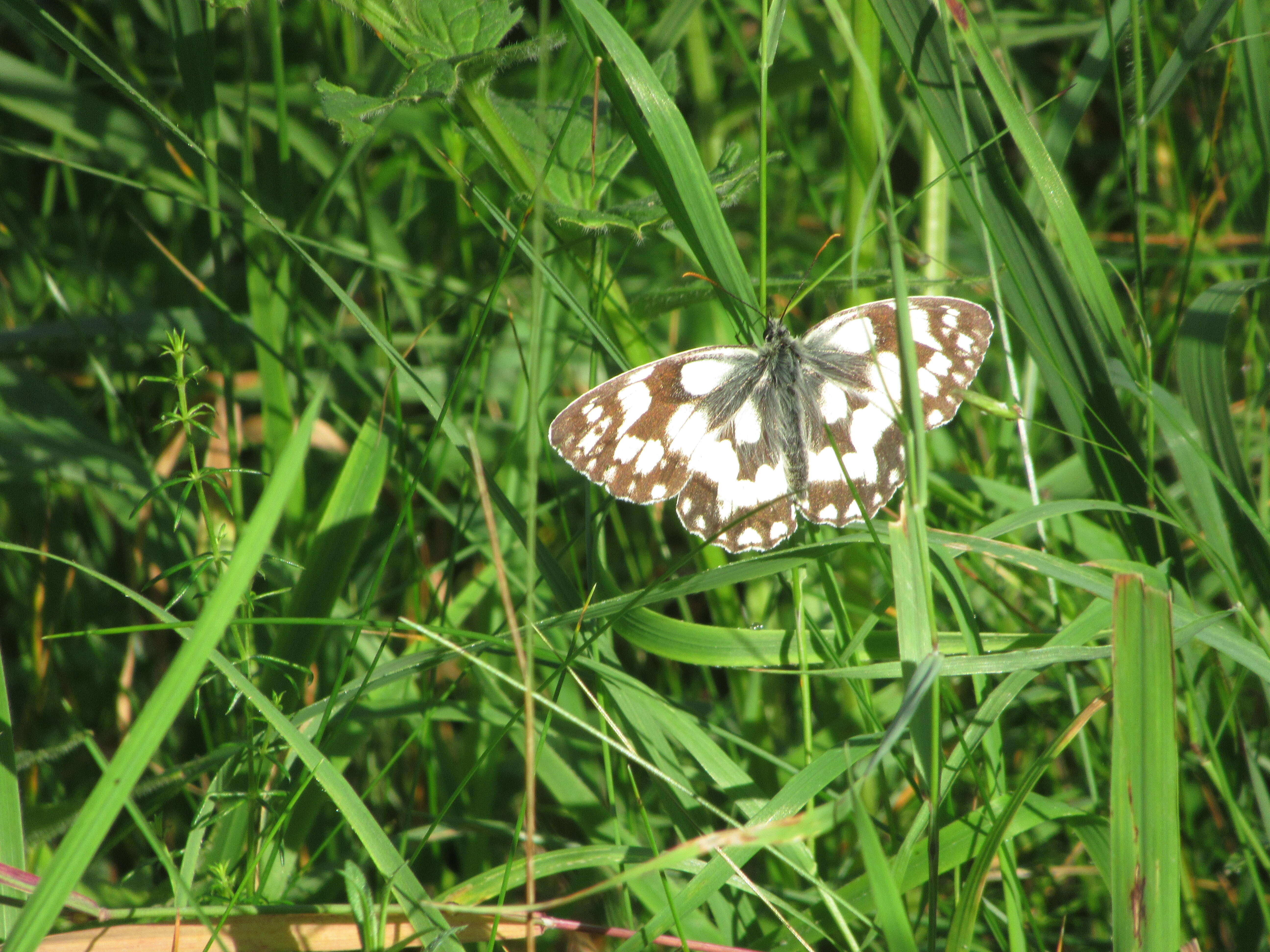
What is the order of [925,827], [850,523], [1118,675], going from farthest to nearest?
A: 1. [850,523]
2. [925,827]
3. [1118,675]

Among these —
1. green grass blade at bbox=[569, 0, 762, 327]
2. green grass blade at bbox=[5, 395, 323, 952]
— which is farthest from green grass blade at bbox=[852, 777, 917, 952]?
green grass blade at bbox=[569, 0, 762, 327]

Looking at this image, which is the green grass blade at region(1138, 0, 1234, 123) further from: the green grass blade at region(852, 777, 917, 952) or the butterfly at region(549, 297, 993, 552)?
the green grass blade at region(852, 777, 917, 952)

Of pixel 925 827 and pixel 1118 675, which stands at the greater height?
pixel 1118 675

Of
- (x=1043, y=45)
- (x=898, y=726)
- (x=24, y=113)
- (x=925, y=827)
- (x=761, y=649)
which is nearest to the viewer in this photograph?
(x=898, y=726)

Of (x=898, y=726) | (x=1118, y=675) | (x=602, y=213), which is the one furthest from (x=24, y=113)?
(x=1118, y=675)

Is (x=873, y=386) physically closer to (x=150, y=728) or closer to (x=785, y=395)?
(x=785, y=395)

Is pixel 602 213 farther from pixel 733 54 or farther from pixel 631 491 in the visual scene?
pixel 733 54

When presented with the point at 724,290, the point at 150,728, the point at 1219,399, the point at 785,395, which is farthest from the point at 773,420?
the point at 150,728
